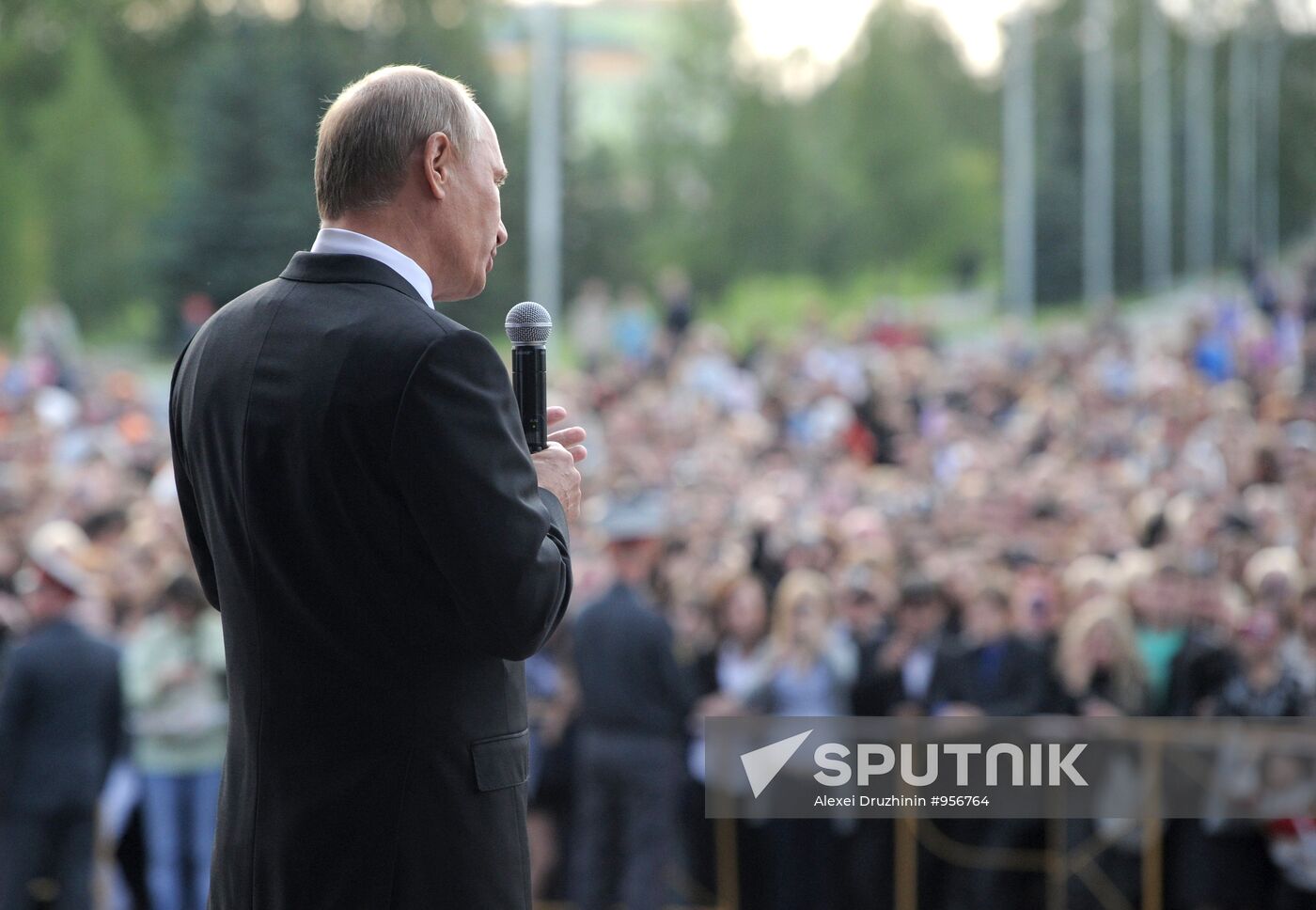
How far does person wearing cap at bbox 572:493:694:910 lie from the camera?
7441 millimetres

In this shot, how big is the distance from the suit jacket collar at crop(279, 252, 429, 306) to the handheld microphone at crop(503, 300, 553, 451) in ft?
0.90

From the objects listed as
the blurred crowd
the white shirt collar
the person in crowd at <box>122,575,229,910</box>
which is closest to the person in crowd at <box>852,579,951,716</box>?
the blurred crowd

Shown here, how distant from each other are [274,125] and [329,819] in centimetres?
3143

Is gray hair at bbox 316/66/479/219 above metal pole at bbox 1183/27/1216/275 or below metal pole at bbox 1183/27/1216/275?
below

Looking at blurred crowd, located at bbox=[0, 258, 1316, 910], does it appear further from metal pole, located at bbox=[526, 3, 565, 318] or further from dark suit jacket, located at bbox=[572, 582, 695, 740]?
metal pole, located at bbox=[526, 3, 565, 318]

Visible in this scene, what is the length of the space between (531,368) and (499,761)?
0.63 m

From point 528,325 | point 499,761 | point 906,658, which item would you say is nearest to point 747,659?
point 906,658

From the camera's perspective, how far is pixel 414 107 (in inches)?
95.3

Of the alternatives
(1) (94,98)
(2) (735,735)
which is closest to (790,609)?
(2) (735,735)

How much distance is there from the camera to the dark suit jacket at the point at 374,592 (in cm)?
226

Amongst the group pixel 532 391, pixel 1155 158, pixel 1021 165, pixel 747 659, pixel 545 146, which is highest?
pixel 1155 158

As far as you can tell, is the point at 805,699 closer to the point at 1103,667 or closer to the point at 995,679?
the point at 995,679

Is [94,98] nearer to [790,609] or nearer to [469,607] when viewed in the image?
[790,609]

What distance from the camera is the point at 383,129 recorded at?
7.94ft
